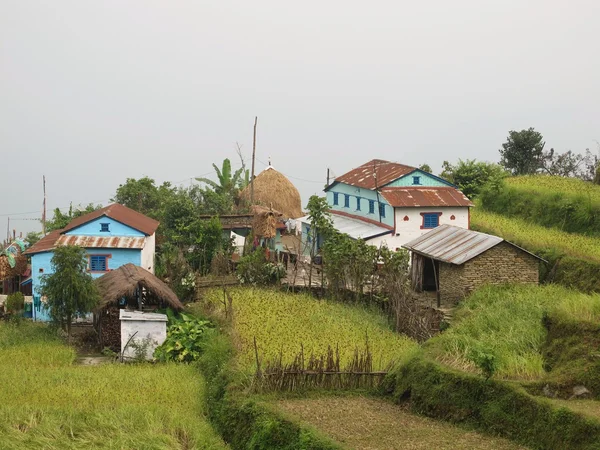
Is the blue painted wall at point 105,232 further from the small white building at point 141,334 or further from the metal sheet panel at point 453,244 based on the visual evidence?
the metal sheet panel at point 453,244

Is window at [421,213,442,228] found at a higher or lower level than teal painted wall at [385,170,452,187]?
lower

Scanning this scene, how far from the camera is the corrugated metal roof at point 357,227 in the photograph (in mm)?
31391

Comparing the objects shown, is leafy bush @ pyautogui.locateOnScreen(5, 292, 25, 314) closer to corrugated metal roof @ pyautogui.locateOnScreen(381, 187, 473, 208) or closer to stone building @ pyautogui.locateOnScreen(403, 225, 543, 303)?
corrugated metal roof @ pyautogui.locateOnScreen(381, 187, 473, 208)

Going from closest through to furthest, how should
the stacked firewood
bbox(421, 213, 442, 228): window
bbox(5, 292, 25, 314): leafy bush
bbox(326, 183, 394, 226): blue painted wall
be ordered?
1. the stacked firewood
2. bbox(5, 292, 25, 314): leafy bush
3. bbox(421, 213, 442, 228): window
4. bbox(326, 183, 394, 226): blue painted wall

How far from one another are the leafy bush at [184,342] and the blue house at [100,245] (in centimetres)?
605

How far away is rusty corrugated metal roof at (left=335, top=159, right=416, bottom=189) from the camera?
110 feet

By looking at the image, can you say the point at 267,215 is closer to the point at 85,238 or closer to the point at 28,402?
the point at 85,238

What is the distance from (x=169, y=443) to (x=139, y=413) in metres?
1.63

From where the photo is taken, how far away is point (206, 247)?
32562mm

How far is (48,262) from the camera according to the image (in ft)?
92.9

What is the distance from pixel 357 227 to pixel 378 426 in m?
18.6

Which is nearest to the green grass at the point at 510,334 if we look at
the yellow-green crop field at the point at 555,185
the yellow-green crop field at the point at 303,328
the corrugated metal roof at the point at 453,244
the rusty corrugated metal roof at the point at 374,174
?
the yellow-green crop field at the point at 303,328

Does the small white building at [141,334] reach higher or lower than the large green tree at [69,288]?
lower

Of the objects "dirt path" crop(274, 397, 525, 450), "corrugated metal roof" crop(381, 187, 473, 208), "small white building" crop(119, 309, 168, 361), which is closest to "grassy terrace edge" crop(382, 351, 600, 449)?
"dirt path" crop(274, 397, 525, 450)
